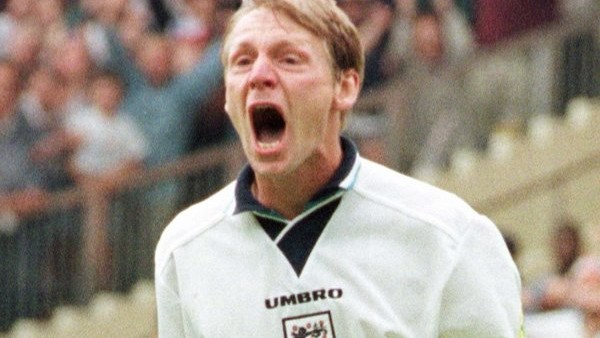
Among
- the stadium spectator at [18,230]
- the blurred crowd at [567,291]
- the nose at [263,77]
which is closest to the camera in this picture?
the nose at [263,77]

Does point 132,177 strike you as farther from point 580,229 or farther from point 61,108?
point 580,229

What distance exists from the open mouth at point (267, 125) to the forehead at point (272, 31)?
156 millimetres

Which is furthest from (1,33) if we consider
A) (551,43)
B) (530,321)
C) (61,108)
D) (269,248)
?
(269,248)

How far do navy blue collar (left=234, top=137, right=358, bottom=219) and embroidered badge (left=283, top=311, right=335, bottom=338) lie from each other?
0.87 feet

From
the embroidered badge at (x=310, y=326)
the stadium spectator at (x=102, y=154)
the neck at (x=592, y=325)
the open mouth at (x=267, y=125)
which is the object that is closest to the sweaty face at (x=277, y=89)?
the open mouth at (x=267, y=125)

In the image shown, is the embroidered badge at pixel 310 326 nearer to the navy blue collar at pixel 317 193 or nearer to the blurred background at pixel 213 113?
the navy blue collar at pixel 317 193

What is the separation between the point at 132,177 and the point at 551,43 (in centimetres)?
245

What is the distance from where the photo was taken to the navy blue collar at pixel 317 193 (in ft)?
17.3

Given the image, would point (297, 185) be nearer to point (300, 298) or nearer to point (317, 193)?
point (317, 193)

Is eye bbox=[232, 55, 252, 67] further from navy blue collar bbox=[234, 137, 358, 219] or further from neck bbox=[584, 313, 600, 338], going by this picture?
neck bbox=[584, 313, 600, 338]

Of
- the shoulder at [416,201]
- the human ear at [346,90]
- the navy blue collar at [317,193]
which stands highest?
the human ear at [346,90]

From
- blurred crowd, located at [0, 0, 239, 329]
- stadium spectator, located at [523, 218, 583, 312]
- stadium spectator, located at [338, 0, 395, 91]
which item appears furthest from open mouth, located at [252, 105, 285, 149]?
blurred crowd, located at [0, 0, 239, 329]

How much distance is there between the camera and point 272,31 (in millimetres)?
5152

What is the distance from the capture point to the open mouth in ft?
16.8
